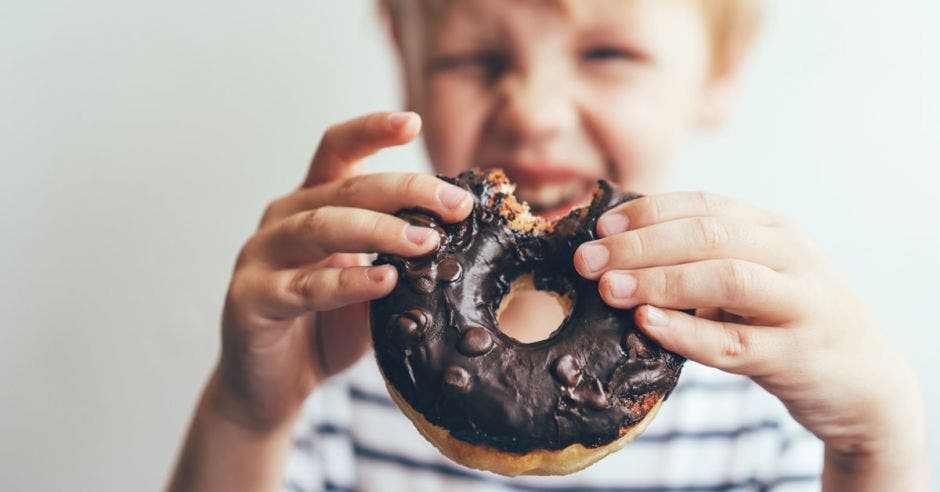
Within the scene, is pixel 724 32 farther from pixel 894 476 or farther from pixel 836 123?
pixel 894 476

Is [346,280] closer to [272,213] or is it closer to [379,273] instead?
[379,273]

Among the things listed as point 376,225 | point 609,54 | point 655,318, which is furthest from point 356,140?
point 609,54

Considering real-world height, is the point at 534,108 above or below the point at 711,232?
above

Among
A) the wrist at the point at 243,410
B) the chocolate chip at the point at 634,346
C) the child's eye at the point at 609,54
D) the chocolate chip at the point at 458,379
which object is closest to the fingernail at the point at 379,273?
the chocolate chip at the point at 458,379

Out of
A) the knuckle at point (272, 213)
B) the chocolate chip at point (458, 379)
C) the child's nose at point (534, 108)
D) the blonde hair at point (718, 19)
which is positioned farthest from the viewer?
the blonde hair at point (718, 19)

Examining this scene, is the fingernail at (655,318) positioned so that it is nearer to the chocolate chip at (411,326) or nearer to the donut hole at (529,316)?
the chocolate chip at (411,326)

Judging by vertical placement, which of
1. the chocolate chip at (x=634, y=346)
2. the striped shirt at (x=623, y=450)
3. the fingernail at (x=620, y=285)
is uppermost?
the fingernail at (x=620, y=285)

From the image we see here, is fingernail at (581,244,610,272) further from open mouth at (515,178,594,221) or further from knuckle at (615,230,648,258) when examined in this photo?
open mouth at (515,178,594,221)
